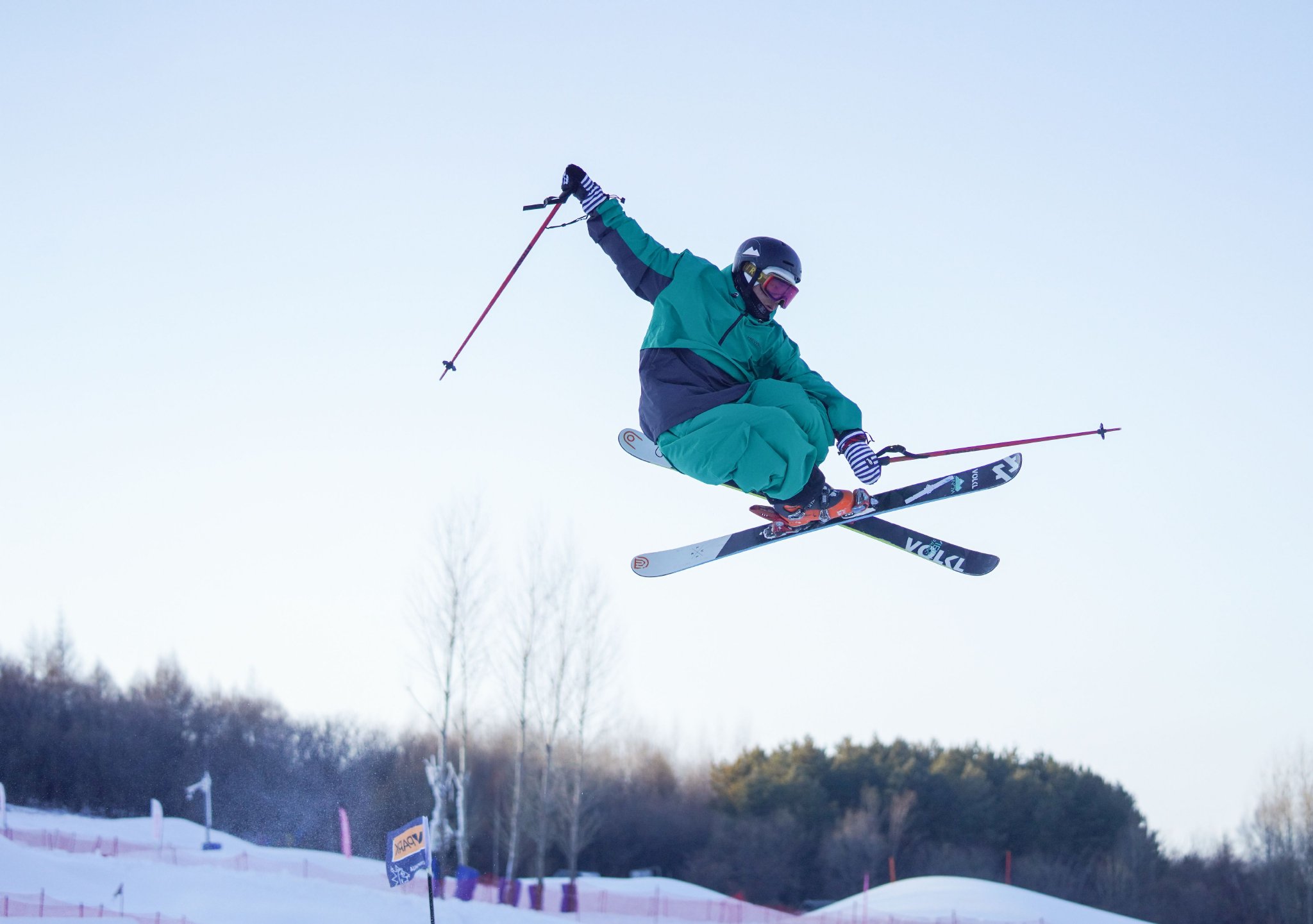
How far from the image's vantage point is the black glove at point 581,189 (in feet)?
14.9

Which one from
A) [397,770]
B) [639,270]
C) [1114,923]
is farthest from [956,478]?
[397,770]

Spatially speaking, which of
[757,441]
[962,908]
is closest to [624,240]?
[757,441]

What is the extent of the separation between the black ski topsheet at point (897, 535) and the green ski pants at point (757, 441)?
582mm

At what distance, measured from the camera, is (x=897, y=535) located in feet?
18.3

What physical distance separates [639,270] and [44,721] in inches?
1269

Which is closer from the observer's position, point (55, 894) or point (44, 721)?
point (55, 894)

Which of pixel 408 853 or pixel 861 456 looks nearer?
pixel 861 456

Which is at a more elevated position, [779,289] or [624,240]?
[624,240]

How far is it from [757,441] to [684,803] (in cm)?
3225

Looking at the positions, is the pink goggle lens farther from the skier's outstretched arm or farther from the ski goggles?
the skier's outstretched arm

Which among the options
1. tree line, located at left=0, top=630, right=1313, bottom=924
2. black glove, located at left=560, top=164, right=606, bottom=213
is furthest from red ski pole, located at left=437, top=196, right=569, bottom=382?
tree line, located at left=0, top=630, right=1313, bottom=924

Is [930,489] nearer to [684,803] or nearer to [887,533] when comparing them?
[887,533]

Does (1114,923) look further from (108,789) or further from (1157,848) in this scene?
(108,789)

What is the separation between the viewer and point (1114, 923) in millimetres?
20703
